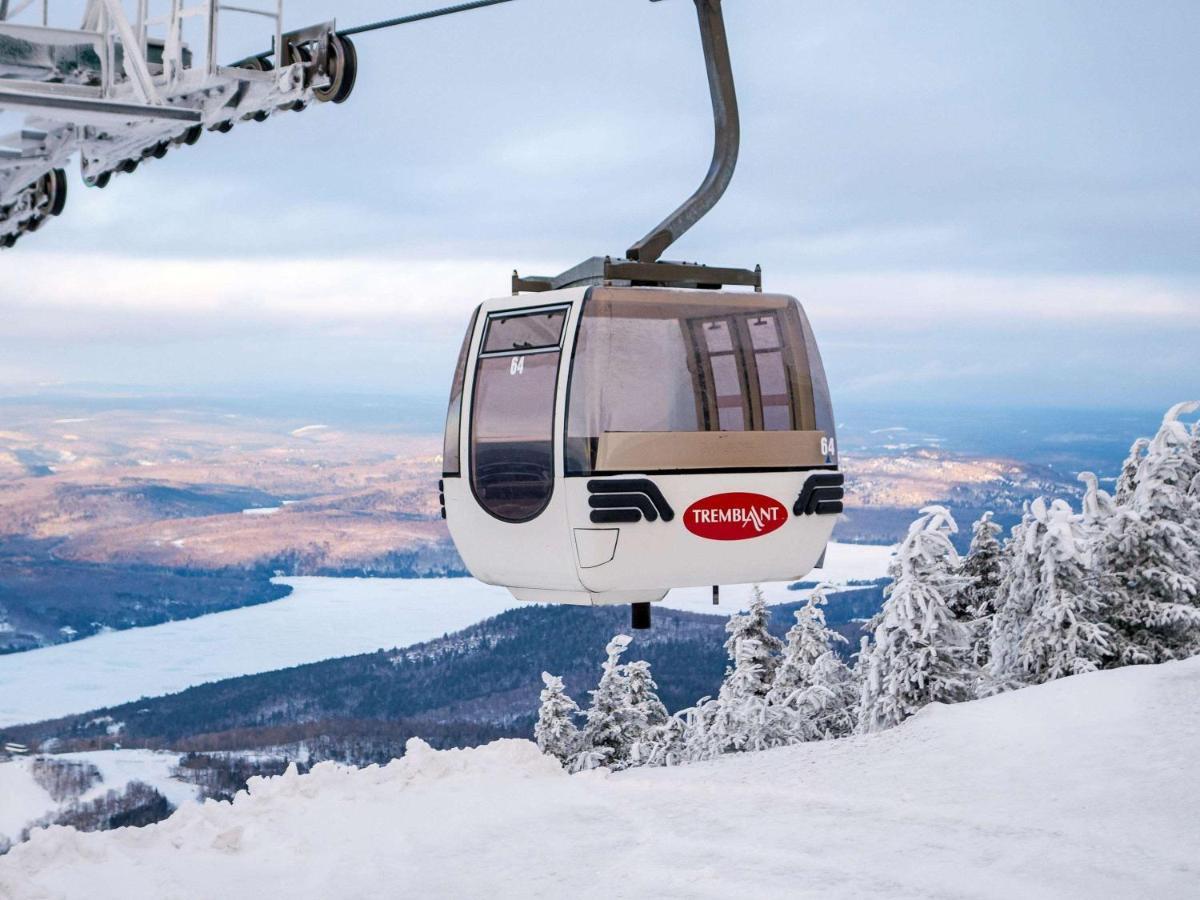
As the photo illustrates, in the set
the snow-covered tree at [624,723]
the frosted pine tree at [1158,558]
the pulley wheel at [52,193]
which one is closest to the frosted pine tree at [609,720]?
the snow-covered tree at [624,723]

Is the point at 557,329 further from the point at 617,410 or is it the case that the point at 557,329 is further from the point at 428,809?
the point at 428,809

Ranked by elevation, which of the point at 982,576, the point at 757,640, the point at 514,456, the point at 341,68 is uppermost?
the point at 341,68

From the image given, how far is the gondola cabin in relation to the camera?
247 inches

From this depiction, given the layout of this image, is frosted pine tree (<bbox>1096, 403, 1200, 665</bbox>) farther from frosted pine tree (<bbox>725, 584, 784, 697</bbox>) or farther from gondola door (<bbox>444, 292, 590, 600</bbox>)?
gondola door (<bbox>444, 292, 590, 600</bbox>)

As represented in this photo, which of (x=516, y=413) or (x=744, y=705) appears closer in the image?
(x=516, y=413)

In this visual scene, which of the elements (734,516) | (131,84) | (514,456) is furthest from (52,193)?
(734,516)

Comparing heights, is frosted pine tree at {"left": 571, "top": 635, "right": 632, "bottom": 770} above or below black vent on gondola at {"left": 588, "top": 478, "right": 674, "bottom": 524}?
below

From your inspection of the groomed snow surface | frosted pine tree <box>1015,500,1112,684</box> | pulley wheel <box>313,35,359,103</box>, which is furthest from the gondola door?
frosted pine tree <box>1015,500,1112,684</box>

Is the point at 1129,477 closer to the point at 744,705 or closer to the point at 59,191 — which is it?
the point at 744,705

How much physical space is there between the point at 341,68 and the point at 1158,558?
24.7m

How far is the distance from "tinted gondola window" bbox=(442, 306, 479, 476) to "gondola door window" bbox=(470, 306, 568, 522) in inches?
5.4

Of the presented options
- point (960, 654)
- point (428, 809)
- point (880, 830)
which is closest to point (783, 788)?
point (880, 830)

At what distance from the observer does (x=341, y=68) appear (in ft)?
23.9

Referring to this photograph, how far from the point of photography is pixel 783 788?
2630cm
